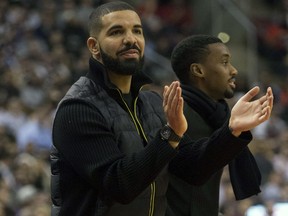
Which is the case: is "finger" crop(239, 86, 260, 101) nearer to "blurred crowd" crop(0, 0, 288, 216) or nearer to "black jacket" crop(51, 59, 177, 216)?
"black jacket" crop(51, 59, 177, 216)

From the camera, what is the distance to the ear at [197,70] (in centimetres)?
499

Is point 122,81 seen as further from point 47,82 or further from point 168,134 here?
point 47,82

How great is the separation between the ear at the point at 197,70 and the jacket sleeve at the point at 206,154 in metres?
0.47

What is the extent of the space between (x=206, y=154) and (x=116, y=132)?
21.2 inches

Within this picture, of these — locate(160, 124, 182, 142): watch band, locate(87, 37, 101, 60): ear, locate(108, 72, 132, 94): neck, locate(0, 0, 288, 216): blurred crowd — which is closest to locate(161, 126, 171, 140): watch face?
locate(160, 124, 182, 142): watch band

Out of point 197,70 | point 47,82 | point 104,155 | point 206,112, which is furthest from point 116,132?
point 47,82

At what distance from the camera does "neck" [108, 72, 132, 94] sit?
4.38m

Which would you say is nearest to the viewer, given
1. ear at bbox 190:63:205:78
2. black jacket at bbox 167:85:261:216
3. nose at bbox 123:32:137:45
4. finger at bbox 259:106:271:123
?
finger at bbox 259:106:271:123

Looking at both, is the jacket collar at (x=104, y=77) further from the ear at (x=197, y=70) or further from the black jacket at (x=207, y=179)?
→ the ear at (x=197, y=70)

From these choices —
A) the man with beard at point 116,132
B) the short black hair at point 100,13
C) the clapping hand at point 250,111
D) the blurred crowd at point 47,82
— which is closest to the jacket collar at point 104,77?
the man with beard at point 116,132

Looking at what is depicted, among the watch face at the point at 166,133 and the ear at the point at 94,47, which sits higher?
the ear at the point at 94,47

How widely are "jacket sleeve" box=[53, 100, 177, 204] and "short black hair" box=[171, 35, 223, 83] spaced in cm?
102

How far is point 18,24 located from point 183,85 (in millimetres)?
8941

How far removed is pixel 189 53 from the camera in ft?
16.5
